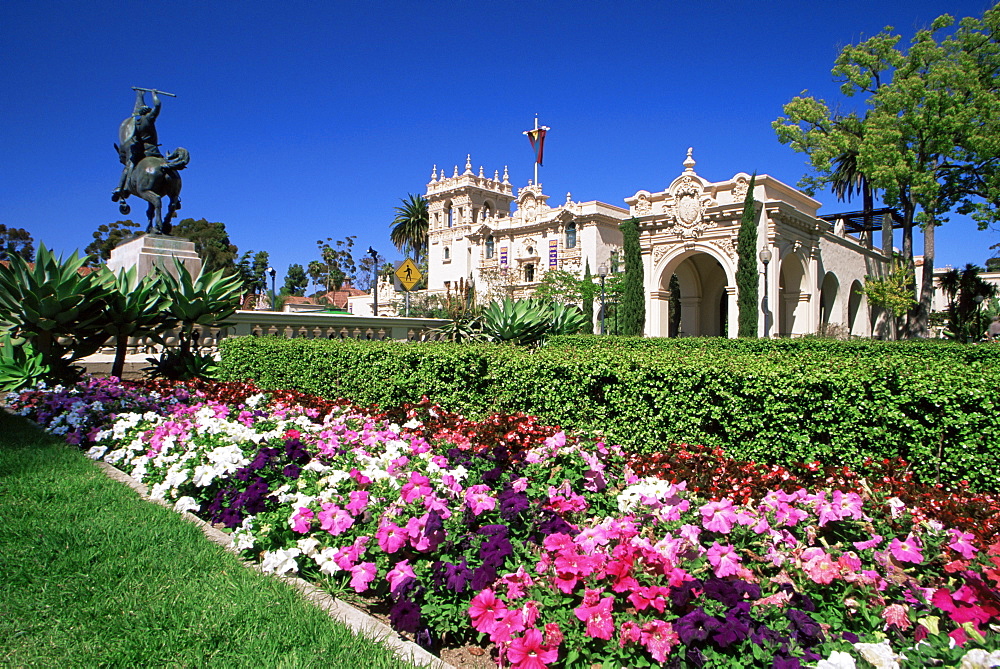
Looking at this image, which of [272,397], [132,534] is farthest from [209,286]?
[132,534]

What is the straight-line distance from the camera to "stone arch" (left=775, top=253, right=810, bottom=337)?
25625mm

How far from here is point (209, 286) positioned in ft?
30.1

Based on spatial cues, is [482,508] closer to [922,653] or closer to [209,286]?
[922,653]

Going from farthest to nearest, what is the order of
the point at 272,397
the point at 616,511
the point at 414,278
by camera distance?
the point at 414,278, the point at 272,397, the point at 616,511

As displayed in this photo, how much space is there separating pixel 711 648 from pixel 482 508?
131 cm

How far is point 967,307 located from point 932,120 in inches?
375

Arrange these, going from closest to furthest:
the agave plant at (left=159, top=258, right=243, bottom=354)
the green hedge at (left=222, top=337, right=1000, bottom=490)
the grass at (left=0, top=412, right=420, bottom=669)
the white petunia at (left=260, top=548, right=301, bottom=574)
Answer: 1. the grass at (left=0, top=412, right=420, bottom=669)
2. the white petunia at (left=260, top=548, right=301, bottom=574)
3. the green hedge at (left=222, top=337, right=1000, bottom=490)
4. the agave plant at (left=159, top=258, right=243, bottom=354)

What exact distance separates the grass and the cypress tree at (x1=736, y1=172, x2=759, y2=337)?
22704 mm

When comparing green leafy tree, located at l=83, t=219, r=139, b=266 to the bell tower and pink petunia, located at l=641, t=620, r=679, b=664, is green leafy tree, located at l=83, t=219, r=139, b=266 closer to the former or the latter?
the bell tower

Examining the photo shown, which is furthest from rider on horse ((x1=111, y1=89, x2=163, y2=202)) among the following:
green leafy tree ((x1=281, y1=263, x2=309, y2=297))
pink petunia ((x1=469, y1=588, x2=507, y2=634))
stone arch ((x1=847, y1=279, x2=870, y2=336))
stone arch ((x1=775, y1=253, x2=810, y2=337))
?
green leafy tree ((x1=281, y1=263, x2=309, y2=297))

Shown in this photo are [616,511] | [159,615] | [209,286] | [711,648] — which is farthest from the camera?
[209,286]

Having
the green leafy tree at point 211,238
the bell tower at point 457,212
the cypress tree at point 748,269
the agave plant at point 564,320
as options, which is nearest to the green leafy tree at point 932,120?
the cypress tree at point 748,269

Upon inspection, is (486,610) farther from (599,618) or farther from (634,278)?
(634,278)

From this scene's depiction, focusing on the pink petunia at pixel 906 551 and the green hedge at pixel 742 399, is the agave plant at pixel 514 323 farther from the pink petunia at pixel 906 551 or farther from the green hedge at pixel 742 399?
the pink petunia at pixel 906 551
